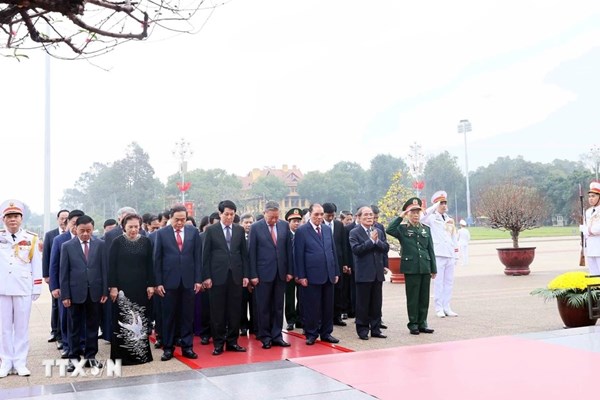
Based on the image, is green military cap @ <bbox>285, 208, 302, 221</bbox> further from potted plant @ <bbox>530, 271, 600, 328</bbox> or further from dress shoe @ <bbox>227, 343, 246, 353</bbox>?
potted plant @ <bbox>530, 271, 600, 328</bbox>

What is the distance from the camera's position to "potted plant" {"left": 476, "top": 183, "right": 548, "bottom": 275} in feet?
47.2

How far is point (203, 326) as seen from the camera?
7770 millimetres

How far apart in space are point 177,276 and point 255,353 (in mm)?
1226

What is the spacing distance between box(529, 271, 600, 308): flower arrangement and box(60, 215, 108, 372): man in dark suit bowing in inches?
212

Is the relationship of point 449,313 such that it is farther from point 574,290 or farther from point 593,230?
point 593,230

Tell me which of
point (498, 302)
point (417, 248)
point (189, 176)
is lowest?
point (498, 302)

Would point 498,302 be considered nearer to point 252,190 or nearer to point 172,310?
point 172,310

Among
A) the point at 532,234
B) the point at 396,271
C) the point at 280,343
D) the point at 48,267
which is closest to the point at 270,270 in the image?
the point at 280,343

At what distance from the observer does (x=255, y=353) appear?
261 inches

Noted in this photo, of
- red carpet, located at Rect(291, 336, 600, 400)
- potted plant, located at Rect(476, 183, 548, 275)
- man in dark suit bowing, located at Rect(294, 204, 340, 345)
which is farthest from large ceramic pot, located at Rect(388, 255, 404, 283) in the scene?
red carpet, located at Rect(291, 336, 600, 400)

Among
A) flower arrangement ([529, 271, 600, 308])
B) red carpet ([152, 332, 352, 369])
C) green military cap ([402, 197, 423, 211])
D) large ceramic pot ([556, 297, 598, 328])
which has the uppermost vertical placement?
green military cap ([402, 197, 423, 211])

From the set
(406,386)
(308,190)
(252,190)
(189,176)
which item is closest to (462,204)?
(308,190)

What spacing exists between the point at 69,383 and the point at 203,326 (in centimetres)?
258

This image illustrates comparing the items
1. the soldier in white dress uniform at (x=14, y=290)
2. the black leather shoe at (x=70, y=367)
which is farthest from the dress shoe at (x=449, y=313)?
the soldier in white dress uniform at (x=14, y=290)
